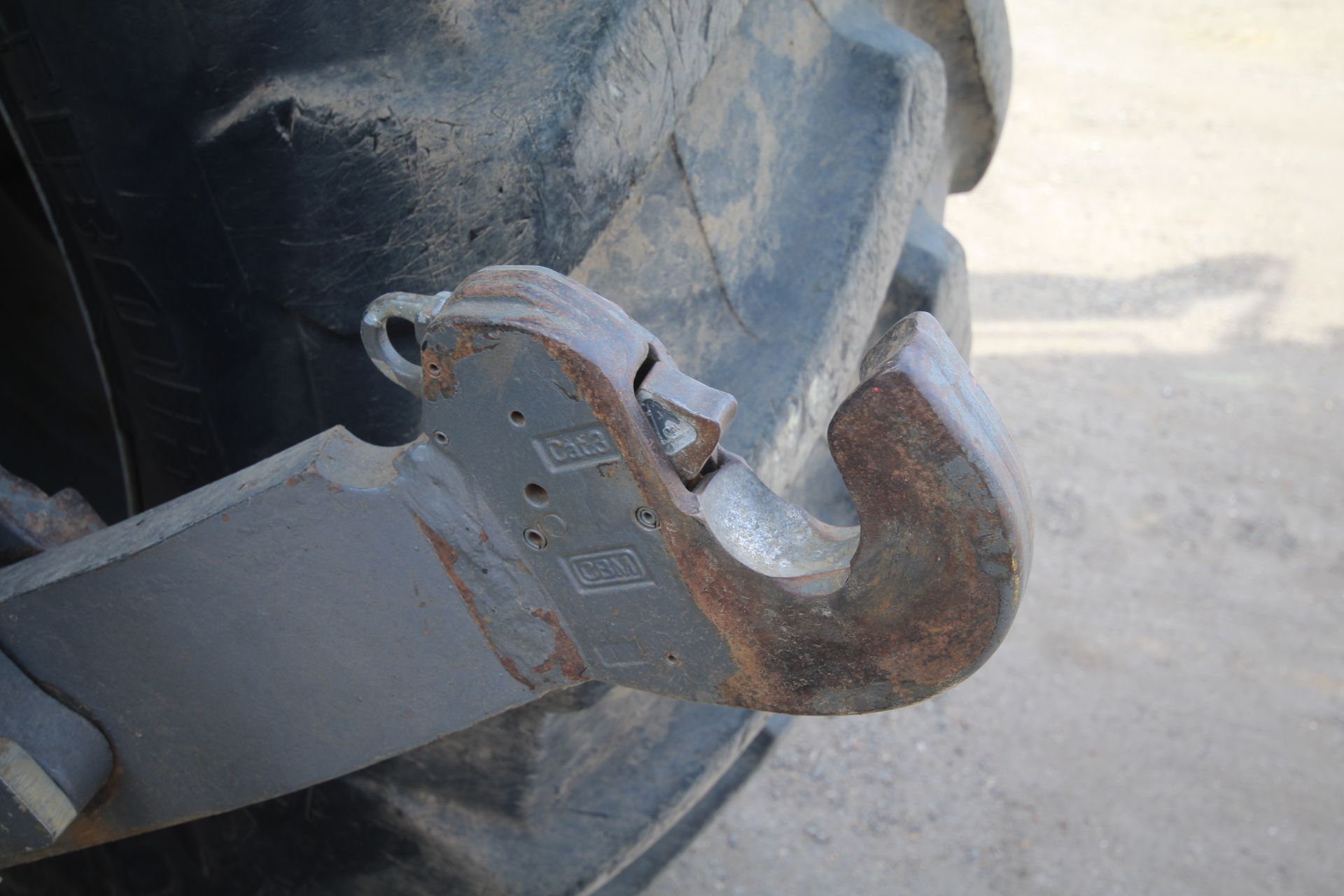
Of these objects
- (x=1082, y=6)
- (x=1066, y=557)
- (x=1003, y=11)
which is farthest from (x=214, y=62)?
(x=1082, y=6)

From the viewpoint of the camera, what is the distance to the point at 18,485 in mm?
893

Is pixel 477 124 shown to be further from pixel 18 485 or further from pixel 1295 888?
pixel 1295 888

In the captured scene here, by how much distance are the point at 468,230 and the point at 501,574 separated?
251 mm

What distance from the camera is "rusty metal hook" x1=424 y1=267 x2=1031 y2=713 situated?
1.98ft

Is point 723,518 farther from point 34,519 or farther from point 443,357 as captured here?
point 34,519

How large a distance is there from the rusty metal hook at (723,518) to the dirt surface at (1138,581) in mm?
1046

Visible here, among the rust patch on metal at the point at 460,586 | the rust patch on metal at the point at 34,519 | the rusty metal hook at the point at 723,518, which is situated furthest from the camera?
the rust patch on metal at the point at 34,519

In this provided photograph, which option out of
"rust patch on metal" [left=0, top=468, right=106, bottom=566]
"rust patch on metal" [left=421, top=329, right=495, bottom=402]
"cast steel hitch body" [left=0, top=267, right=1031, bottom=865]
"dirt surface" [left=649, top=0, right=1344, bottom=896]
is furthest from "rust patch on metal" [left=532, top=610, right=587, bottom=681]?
"dirt surface" [left=649, top=0, right=1344, bottom=896]

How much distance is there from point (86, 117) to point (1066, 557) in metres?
2.12

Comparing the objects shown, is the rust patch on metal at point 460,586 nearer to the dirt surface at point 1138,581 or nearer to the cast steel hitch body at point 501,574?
the cast steel hitch body at point 501,574

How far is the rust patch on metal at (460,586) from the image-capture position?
0.73 m

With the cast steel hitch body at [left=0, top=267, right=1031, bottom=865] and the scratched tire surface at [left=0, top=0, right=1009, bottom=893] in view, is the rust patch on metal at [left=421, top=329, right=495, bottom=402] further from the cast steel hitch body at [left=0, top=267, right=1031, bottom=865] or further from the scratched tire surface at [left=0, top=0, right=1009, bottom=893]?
the scratched tire surface at [left=0, top=0, right=1009, bottom=893]

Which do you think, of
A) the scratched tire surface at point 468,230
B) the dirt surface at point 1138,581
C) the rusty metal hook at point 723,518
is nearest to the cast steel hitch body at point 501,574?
the rusty metal hook at point 723,518

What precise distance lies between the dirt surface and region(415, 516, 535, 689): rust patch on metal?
3.26 feet
